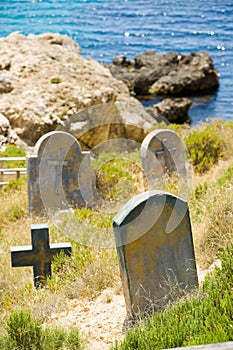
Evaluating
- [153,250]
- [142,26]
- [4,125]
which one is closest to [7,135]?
[4,125]

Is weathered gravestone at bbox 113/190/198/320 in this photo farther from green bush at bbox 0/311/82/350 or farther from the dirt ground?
green bush at bbox 0/311/82/350

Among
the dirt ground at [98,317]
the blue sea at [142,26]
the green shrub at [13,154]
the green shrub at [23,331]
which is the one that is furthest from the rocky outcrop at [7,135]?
the green shrub at [23,331]

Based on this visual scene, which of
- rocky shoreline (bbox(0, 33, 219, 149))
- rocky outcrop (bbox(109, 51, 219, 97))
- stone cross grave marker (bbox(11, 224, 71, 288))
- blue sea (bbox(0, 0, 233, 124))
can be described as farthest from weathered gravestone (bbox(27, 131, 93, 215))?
rocky outcrop (bbox(109, 51, 219, 97))

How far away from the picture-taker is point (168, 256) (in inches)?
204

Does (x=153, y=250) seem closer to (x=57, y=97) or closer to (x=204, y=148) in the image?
(x=204, y=148)

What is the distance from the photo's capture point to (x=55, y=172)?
31.3 ft

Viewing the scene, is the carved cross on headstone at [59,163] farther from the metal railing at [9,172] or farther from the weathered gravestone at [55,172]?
the metal railing at [9,172]

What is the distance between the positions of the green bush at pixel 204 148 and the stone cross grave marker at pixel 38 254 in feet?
17.5

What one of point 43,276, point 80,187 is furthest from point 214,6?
point 43,276

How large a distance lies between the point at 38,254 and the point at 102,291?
0.92m

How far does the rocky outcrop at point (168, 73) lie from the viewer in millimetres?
29375

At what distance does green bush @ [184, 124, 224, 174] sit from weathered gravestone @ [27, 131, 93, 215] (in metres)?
2.55

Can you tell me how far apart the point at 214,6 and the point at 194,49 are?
49.6ft

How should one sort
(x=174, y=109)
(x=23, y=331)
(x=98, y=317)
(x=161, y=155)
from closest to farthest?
(x=23, y=331) → (x=98, y=317) → (x=161, y=155) → (x=174, y=109)
